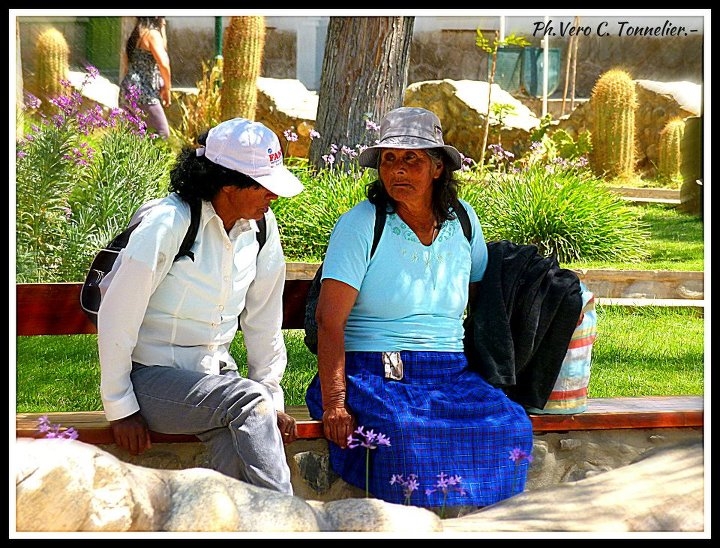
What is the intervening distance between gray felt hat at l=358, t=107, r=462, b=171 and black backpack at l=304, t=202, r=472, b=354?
214 millimetres

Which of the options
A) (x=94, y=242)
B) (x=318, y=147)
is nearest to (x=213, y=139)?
(x=94, y=242)

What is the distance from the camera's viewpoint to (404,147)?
3746 mm

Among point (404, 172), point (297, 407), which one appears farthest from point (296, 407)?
point (404, 172)

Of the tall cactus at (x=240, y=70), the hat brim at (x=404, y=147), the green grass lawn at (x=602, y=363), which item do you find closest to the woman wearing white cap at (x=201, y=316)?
the hat brim at (x=404, y=147)

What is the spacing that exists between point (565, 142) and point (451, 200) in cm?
919

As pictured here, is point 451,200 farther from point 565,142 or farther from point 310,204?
point 565,142

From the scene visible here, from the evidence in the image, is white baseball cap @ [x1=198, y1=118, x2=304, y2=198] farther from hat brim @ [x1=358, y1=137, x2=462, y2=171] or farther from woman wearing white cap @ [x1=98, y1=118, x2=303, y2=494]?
hat brim @ [x1=358, y1=137, x2=462, y2=171]

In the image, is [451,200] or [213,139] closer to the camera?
[213,139]

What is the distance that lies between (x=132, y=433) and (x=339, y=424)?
2.40 feet

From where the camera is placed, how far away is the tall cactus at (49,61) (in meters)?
13.1

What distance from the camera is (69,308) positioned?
394 centimetres

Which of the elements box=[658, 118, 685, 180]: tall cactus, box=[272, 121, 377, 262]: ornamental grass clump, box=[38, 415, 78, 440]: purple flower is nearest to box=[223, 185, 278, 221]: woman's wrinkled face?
box=[38, 415, 78, 440]: purple flower

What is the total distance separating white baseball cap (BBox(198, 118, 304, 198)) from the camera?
3.39 meters

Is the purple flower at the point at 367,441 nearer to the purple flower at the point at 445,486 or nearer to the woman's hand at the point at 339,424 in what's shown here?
the woman's hand at the point at 339,424
